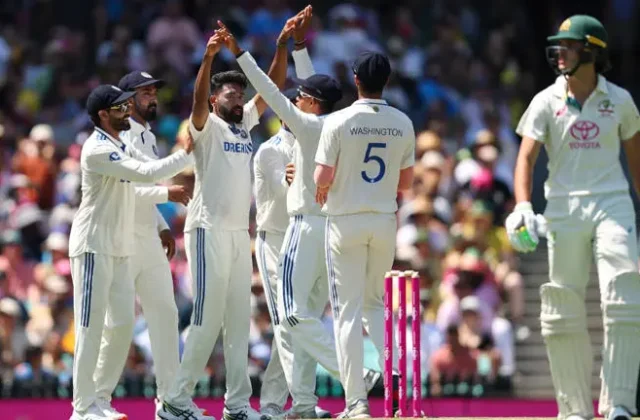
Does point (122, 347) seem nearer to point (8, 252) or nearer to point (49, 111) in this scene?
point (8, 252)

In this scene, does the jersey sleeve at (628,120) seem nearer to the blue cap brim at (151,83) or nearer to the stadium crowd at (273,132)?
the stadium crowd at (273,132)

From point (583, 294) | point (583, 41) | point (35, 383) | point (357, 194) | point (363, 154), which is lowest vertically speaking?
point (35, 383)

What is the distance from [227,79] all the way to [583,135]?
2578mm

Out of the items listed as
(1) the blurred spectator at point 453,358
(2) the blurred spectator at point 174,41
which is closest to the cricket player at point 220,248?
(1) the blurred spectator at point 453,358

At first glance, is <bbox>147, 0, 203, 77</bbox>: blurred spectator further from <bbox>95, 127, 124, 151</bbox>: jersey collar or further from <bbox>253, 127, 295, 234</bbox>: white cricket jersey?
<bbox>95, 127, 124, 151</bbox>: jersey collar

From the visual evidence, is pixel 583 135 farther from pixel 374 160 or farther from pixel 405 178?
pixel 405 178

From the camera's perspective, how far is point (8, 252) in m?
17.2

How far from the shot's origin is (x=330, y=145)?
1076cm

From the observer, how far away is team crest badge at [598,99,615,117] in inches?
379

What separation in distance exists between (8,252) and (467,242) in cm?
406

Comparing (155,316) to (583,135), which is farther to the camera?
(155,316)

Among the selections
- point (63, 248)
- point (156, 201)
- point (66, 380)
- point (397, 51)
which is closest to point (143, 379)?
point (66, 380)

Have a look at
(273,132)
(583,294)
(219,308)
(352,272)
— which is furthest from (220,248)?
(273,132)

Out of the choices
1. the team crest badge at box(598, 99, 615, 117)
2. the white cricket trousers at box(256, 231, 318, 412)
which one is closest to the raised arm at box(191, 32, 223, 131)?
the white cricket trousers at box(256, 231, 318, 412)
